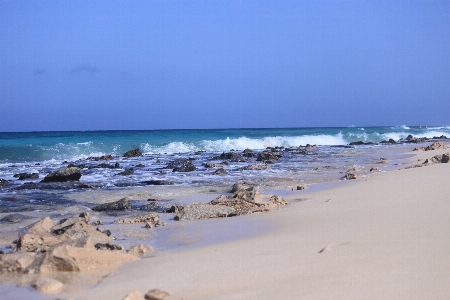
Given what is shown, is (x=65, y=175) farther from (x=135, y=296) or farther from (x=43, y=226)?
(x=135, y=296)

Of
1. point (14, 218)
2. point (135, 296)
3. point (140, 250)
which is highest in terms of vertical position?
point (135, 296)

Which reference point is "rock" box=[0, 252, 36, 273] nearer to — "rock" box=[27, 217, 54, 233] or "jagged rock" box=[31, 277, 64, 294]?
"jagged rock" box=[31, 277, 64, 294]

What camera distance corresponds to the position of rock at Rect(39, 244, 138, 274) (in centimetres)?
427

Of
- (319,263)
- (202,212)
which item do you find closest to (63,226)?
(202,212)

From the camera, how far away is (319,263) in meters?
3.90

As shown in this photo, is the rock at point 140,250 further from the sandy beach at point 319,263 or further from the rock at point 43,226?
the rock at point 43,226

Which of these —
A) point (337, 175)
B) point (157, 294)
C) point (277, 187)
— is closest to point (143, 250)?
point (157, 294)

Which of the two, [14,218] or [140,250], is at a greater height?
[140,250]

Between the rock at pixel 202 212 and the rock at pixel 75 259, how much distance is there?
2480mm

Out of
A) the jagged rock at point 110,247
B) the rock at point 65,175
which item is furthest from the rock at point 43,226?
the rock at point 65,175

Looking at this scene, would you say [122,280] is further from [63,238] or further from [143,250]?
[63,238]

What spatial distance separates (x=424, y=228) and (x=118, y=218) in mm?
4249

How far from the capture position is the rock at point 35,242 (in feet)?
16.6

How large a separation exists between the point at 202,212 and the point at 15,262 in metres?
3.15
